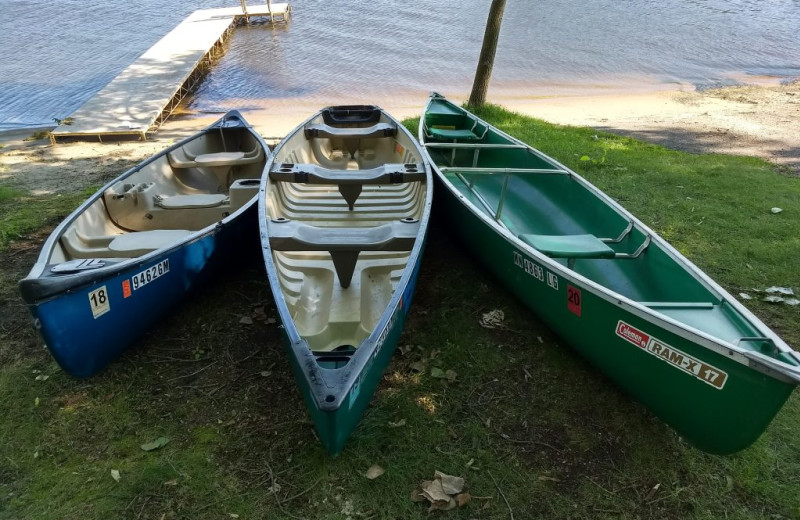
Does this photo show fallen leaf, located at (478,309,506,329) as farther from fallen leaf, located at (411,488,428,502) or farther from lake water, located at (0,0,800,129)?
lake water, located at (0,0,800,129)

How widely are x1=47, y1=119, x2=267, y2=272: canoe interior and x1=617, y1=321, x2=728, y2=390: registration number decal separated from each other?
382 centimetres

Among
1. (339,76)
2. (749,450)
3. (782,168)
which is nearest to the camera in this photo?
(749,450)

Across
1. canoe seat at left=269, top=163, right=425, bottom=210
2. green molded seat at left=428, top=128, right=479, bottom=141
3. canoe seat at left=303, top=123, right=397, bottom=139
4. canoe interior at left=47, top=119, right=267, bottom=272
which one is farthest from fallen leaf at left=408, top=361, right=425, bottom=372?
green molded seat at left=428, top=128, right=479, bottom=141

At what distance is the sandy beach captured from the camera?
28.0 ft

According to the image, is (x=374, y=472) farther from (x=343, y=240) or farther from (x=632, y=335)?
(x=632, y=335)

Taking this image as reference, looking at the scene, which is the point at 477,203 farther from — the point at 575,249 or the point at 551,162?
the point at 575,249

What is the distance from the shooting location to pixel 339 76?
1672 cm

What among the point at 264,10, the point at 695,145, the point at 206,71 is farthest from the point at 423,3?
the point at 695,145

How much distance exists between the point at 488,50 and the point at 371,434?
8.65m

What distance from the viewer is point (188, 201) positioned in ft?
18.9

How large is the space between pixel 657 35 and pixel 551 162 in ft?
69.2

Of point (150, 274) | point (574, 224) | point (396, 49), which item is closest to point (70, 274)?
point (150, 274)

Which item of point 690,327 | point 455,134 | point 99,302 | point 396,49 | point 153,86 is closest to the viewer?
point 690,327

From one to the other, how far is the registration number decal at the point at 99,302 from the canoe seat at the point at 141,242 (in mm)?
805
